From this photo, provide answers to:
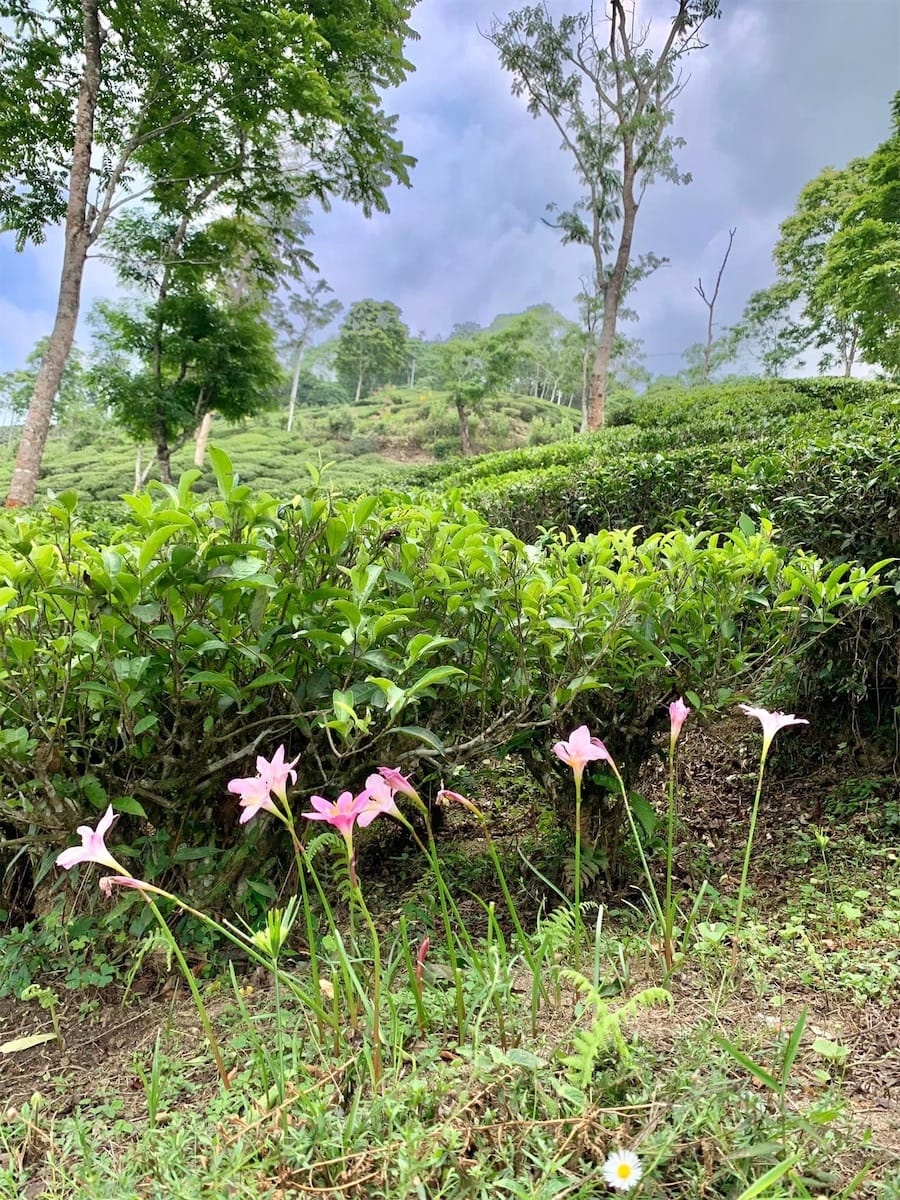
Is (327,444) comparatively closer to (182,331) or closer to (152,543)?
(182,331)

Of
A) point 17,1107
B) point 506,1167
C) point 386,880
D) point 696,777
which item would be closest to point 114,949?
point 17,1107

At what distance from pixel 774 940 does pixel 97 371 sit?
11.5 m

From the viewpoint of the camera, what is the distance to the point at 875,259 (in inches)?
403

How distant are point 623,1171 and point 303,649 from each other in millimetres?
902

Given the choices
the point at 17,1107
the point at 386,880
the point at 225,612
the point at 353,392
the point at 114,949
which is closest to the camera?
the point at 17,1107

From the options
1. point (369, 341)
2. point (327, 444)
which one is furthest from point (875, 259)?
point (369, 341)

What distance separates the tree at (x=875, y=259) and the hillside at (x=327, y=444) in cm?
982

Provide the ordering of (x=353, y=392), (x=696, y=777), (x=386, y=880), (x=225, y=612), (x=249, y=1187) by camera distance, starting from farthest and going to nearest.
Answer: (x=353, y=392)
(x=696, y=777)
(x=386, y=880)
(x=225, y=612)
(x=249, y=1187)

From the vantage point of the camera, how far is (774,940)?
138 centimetres

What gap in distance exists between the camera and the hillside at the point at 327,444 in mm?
21047

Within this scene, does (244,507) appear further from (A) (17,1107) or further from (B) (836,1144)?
(B) (836,1144)

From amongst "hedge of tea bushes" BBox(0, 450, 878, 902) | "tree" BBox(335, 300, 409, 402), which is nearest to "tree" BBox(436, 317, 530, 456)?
"hedge of tea bushes" BBox(0, 450, 878, 902)

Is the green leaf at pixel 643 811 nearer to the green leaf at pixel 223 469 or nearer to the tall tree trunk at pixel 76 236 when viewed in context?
the green leaf at pixel 223 469

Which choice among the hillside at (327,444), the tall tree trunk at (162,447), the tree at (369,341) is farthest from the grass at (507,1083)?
the tree at (369,341)
